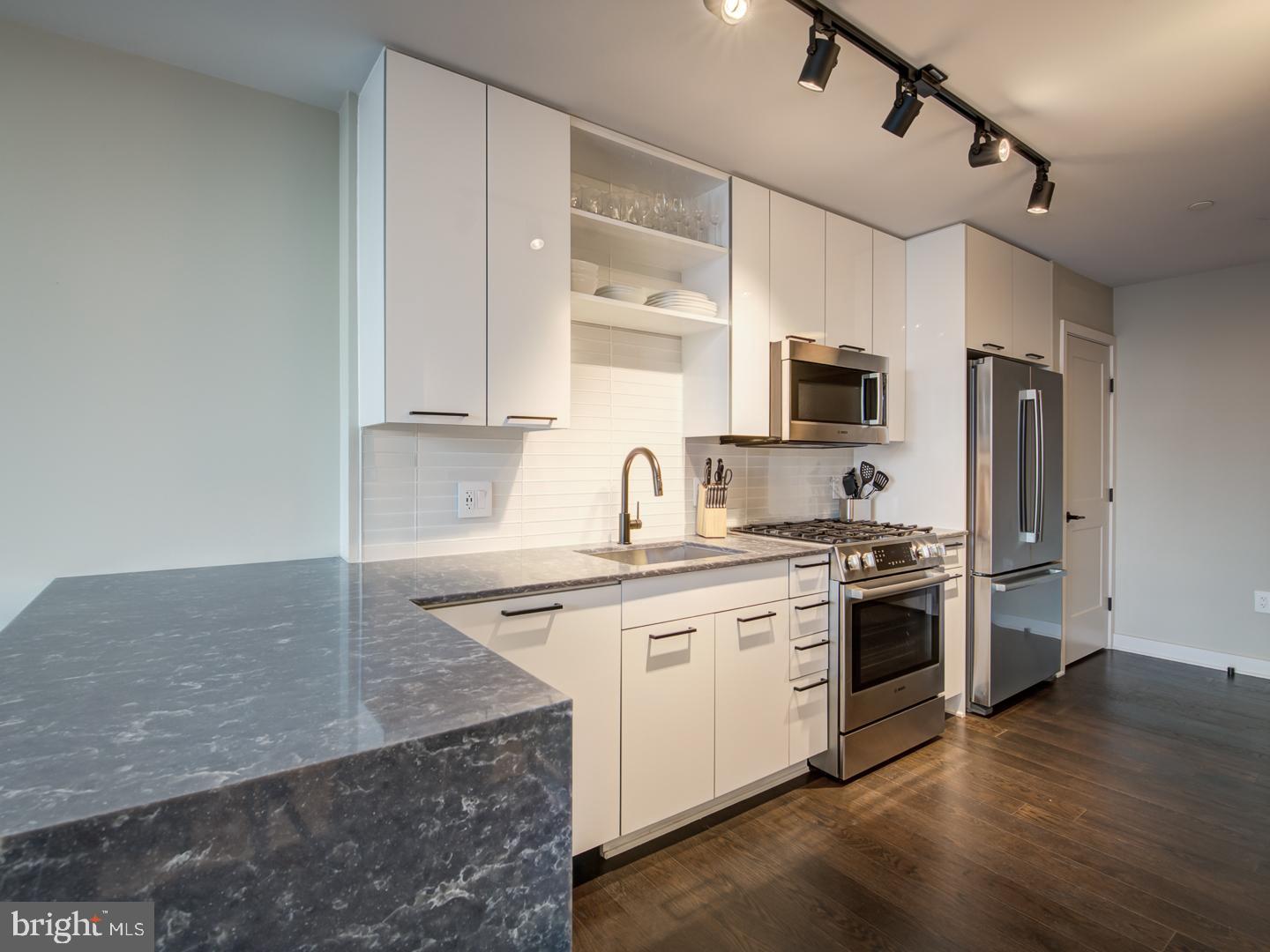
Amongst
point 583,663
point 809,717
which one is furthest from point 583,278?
point 809,717

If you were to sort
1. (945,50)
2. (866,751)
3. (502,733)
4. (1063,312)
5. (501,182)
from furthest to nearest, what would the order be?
(1063,312), (866,751), (501,182), (945,50), (502,733)

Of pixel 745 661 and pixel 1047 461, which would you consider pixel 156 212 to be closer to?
pixel 745 661

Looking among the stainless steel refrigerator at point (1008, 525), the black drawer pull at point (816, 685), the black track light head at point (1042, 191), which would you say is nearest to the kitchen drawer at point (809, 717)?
the black drawer pull at point (816, 685)

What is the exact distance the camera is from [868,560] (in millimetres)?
2564

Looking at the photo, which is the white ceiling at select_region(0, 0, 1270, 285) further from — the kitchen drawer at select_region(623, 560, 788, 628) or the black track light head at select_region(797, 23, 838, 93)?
the kitchen drawer at select_region(623, 560, 788, 628)

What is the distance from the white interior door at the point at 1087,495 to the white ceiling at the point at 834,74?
4.86 ft

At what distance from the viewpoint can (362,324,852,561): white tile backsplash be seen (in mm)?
2129

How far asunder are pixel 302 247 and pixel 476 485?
98 cm

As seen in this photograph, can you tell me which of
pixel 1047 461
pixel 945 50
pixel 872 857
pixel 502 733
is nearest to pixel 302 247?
pixel 502 733

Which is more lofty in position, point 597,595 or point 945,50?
point 945,50

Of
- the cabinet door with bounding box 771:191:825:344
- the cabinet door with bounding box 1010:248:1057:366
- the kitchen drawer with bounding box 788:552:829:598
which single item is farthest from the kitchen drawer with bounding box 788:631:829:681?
the cabinet door with bounding box 1010:248:1057:366

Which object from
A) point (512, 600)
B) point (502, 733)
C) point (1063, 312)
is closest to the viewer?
point (502, 733)

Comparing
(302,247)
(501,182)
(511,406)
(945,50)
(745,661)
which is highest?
(945,50)

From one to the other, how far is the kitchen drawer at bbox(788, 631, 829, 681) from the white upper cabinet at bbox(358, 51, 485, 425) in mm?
1464
